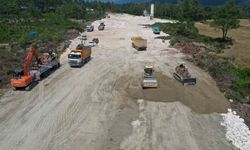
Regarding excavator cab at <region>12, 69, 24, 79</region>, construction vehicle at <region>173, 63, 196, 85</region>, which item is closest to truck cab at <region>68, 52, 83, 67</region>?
excavator cab at <region>12, 69, 24, 79</region>

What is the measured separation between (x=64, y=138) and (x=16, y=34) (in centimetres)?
6192

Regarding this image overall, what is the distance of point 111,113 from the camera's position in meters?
35.5

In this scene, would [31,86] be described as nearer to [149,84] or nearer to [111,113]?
[111,113]

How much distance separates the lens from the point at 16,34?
8706 cm

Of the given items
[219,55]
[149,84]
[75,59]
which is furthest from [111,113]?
[219,55]

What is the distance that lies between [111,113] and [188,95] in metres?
9.96

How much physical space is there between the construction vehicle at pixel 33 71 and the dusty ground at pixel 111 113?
3.11ft

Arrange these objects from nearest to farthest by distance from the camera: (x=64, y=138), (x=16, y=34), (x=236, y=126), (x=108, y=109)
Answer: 1. (x=64, y=138)
2. (x=236, y=126)
3. (x=108, y=109)
4. (x=16, y=34)

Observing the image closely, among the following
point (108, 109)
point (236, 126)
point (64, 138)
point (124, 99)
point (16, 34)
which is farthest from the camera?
point (16, 34)

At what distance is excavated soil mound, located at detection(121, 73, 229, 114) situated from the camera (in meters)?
38.6

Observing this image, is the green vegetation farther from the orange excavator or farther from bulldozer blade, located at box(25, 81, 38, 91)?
the orange excavator

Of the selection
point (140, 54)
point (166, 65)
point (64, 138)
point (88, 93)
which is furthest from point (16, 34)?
point (64, 138)

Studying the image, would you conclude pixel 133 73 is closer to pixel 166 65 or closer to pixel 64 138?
pixel 166 65

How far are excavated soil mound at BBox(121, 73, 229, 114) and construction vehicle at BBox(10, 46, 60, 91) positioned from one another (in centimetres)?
1054
